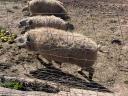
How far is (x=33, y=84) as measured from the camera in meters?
6.52

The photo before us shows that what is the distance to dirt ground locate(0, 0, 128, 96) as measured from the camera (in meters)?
7.21

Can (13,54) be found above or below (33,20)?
below

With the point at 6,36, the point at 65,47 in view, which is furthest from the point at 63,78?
the point at 6,36

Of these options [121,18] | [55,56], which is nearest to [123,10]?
[121,18]

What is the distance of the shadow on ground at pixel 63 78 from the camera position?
667cm

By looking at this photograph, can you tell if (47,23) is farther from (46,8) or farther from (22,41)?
(46,8)

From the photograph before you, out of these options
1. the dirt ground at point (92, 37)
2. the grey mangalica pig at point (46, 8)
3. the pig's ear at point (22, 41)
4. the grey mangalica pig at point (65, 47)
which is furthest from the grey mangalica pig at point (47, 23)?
the grey mangalica pig at point (46, 8)

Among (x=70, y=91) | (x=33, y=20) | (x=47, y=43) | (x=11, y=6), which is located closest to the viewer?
(x=70, y=91)

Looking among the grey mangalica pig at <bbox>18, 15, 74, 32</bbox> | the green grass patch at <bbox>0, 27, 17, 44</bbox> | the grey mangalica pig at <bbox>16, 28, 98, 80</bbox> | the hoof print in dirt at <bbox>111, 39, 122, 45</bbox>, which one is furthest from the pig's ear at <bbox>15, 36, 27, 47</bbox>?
the hoof print in dirt at <bbox>111, 39, 122, 45</bbox>

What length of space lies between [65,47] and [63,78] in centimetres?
59

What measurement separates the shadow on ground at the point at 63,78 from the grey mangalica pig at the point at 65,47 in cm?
23

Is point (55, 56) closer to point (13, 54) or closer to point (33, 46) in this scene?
point (33, 46)

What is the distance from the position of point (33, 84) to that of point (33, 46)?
137 centimetres

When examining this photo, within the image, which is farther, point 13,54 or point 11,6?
point 11,6
